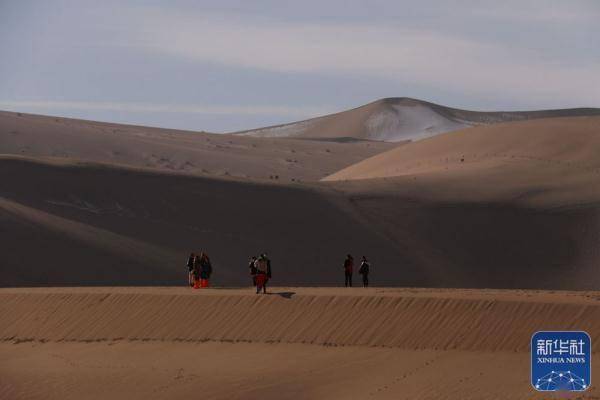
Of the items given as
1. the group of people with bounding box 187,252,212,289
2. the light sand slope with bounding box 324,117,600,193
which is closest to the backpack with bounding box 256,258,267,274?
the group of people with bounding box 187,252,212,289

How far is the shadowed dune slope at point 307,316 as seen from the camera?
24.0m

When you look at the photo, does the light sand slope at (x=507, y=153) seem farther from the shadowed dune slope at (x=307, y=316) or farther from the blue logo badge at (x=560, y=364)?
the blue logo badge at (x=560, y=364)

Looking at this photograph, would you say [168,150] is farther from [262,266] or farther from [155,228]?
[262,266]

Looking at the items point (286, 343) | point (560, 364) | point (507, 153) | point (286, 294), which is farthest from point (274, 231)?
point (560, 364)

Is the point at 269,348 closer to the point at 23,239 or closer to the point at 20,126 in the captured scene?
the point at 23,239

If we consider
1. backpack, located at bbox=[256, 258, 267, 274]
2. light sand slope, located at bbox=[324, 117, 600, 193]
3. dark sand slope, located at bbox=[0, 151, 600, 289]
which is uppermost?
light sand slope, located at bbox=[324, 117, 600, 193]

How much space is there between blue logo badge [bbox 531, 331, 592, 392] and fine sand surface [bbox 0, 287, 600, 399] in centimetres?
21

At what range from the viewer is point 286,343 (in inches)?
1005

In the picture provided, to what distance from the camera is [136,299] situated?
29.2m

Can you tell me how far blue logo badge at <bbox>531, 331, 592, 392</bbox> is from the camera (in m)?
19.3

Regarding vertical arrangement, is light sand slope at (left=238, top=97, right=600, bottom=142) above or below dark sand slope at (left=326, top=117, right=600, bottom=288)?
above

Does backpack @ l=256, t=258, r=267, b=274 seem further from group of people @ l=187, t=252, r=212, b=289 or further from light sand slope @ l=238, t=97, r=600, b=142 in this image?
light sand slope @ l=238, t=97, r=600, b=142

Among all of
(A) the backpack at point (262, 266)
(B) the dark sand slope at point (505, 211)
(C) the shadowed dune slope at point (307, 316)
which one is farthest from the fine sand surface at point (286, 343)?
(B) the dark sand slope at point (505, 211)

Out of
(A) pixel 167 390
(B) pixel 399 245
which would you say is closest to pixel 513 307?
(A) pixel 167 390
